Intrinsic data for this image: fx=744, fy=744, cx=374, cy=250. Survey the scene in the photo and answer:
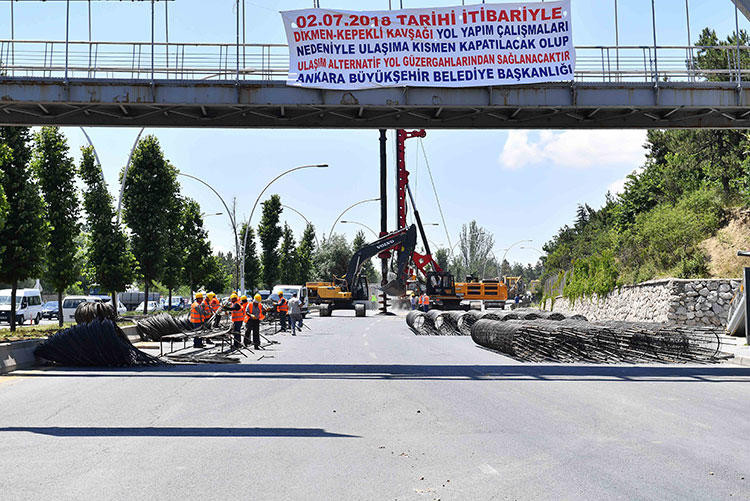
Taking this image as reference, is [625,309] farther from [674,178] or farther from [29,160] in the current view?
[29,160]

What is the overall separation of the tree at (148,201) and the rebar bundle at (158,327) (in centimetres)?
1391

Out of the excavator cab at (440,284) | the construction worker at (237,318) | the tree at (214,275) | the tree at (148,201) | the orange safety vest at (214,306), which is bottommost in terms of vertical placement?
the construction worker at (237,318)

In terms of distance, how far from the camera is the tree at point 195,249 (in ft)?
180

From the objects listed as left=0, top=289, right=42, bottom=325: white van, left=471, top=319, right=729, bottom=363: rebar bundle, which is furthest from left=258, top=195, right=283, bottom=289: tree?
left=471, top=319, right=729, bottom=363: rebar bundle

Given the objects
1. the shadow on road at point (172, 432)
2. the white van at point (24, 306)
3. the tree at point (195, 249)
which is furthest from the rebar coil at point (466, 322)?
the tree at point (195, 249)

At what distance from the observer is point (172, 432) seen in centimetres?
846

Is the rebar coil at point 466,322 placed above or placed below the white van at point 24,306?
below

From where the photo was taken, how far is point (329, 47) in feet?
60.3

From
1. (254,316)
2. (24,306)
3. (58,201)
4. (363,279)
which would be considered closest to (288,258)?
(363,279)

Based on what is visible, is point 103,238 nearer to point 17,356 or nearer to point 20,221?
point 20,221

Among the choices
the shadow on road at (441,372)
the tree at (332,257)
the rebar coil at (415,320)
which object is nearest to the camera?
the shadow on road at (441,372)

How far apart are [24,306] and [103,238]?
39.8ft

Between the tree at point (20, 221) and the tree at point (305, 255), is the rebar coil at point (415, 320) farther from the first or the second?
the tree at point (305, 255)

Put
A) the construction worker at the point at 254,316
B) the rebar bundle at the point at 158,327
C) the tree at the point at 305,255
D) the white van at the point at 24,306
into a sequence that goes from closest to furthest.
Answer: the construction worker at the point at 254,316 → the rebar bundle at the point at 158,327 → the white van at the point at 24,306 → the tree at the point at 305,255
